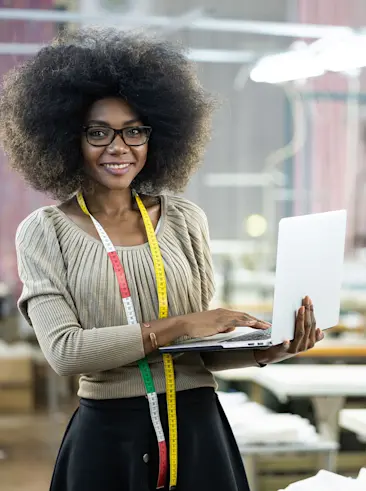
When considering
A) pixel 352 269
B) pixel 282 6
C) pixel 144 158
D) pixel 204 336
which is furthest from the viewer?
pixel 352 269

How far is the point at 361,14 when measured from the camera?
5680 millimetres

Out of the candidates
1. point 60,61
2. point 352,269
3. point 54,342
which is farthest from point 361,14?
point 54,342

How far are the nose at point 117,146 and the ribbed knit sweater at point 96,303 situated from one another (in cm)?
18

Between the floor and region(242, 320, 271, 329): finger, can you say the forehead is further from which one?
the floor

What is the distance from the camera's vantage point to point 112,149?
2.05 meters

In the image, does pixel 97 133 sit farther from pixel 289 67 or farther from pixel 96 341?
A: pixel 289 67

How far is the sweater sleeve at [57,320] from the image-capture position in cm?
196

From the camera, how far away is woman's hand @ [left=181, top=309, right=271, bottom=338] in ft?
6.47

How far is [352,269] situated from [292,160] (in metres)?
1.66

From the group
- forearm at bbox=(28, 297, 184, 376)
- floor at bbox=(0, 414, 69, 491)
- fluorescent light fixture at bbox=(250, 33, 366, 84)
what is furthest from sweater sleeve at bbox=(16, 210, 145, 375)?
floor at bbox=(0, 414, 69, 491)

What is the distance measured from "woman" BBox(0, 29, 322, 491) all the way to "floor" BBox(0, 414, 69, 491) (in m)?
3.30

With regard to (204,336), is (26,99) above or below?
above

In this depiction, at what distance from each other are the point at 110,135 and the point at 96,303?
0.35 meters

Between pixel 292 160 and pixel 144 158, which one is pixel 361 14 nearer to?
pixel 292 160
